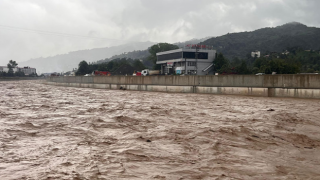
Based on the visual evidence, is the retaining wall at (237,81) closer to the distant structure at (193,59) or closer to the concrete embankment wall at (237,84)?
the concrete embankment wall at (237,84)

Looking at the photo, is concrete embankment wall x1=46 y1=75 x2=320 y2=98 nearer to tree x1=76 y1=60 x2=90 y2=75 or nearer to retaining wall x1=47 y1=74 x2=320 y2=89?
retaining wall x1=47 y1=74 x2=320 y2=89

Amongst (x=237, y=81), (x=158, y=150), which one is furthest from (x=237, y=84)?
(x=158, y=150)

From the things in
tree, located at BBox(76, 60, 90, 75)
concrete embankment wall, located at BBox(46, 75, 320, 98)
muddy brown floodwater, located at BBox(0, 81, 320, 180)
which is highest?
tree, located at BBox(76, 60, 90, 75)

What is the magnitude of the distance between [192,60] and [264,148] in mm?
91326

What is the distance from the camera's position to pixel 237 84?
1107 inches

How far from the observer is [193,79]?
33062 mm

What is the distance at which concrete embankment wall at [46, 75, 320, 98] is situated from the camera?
23.0 m

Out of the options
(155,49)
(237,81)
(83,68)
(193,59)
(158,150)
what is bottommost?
(158,150)

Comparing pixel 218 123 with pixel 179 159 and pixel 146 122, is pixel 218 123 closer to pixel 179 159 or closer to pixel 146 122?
pixel 146 122

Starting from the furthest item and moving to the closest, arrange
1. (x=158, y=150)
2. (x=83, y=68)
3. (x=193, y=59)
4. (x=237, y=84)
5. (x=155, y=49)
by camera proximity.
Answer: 1. (x=83, y=68)
2. (x=155, y=49)
3. (x=193, y=59)
4. (x=237, y=84)
5. (x=158, y=150)

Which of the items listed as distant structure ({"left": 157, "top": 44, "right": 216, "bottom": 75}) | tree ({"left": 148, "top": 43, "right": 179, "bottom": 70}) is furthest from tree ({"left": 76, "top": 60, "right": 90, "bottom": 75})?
distant structure ({"left": 157, "top": 44, "right": 216, "bottom": 75})

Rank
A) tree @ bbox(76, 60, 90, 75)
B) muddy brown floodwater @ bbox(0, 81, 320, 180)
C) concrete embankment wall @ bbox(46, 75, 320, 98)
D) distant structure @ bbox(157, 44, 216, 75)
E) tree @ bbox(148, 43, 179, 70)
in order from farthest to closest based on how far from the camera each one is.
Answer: tree @ bbox(76, 60, 90, 75), tree @ bbox(148, 43, 179, 70), distant structure @ bbox(157, 44, 216, 75), concrete embankment wall @ bbox(46, 75, 320, 98), muddy brown floodwater @ bbox(0, 81, 320, 180)

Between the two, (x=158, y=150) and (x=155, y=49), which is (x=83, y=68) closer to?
(x=155, y=49)

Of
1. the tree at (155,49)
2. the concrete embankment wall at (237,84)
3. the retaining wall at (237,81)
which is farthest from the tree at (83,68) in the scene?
the retaining wall at (237,81)
